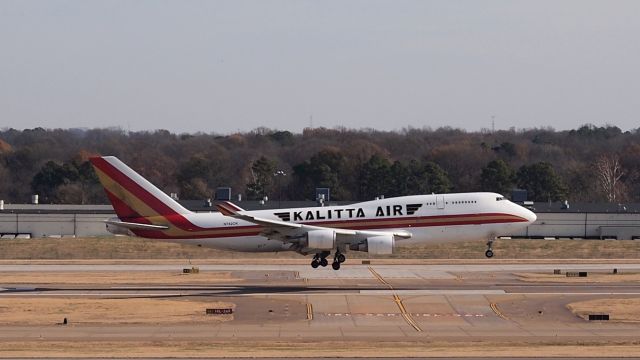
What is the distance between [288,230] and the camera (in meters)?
60.3

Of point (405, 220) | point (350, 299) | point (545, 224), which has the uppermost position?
point (405, 220)

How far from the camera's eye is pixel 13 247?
92.1 meters

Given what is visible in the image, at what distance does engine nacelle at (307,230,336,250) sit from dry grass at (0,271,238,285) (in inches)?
286

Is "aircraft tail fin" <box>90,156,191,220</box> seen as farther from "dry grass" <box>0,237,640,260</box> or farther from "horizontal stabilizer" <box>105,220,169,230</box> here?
"dry grass" <box>0,237,640,260</box>

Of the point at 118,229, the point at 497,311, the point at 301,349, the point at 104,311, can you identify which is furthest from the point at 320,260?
the point at 301,349

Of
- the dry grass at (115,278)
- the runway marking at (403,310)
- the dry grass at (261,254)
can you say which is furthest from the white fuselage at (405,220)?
the dry grass at (261,254)

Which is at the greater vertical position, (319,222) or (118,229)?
(319,222)

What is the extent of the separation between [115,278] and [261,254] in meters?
22.1

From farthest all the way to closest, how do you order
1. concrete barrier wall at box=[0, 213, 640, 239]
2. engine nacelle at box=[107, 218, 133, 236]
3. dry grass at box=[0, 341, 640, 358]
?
concrete barrier wall at box=[0, 213, 640, 239] < engine nacelle at box=[107, 218, 133, 236] < dry grass at box=[0, 341, 640, 358]

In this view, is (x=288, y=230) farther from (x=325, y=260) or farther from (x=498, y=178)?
(x=498, y=178)

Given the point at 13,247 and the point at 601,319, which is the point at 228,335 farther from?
the point at 13,247

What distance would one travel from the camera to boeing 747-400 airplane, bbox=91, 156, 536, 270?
60.5 m

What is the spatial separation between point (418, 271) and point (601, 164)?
11087 centimetres

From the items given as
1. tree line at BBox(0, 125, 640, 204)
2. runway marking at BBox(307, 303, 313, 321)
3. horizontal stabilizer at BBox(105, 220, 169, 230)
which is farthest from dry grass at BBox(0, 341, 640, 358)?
tree line at BBox(0, 125, 640, 204)
